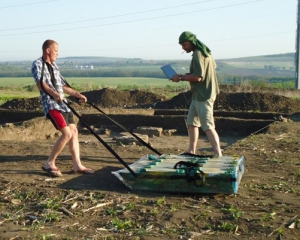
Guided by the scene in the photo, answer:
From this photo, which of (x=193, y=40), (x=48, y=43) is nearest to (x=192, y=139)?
(x=193, y=40)

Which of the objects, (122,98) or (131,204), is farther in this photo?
(122,98)

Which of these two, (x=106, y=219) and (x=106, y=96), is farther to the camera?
(x=106, y=96)

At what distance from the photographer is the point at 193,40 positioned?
7.93 metres

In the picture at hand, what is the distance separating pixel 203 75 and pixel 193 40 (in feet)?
1.58

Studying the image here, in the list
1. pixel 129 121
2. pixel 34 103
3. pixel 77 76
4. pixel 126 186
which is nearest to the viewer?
pixel 126 186

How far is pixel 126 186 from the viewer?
22.1 ft

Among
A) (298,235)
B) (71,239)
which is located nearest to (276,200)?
(298,235)

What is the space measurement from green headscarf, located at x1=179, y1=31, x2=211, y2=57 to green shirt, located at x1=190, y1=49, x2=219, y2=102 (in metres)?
0.06

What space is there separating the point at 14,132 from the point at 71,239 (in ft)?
33.2

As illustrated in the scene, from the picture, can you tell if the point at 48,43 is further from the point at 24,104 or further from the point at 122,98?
the point at 122,98

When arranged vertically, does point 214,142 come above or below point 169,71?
below

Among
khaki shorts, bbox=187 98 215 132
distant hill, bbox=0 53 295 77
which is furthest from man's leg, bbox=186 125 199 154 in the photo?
distant hill, bbox=0 53 295 77

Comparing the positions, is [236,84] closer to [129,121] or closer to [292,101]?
[292,101]

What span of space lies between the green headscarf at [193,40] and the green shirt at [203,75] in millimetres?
55
